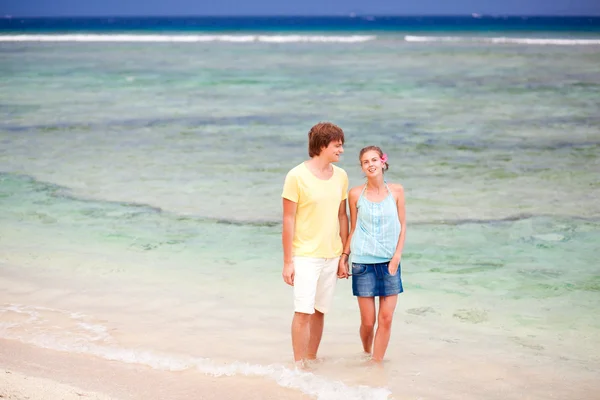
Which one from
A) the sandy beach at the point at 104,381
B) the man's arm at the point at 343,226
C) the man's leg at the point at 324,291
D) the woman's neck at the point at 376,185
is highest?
the woman's neck at the point at 376,185

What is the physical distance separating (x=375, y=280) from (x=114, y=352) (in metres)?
1.61

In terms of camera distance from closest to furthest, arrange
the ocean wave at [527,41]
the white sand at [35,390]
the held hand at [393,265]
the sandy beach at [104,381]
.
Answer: the white sand at [35,390] < the sandy beach at [104,381] < the held hand at [393,265] < the ocean wave at [527,41]

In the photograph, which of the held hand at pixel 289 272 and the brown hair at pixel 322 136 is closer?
the brown hair at pixel 322 136

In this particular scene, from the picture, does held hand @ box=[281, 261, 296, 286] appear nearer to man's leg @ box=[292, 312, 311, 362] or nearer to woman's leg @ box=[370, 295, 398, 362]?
man's leg @ box=[292, 312, 311, 362]

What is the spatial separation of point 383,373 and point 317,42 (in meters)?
42.2

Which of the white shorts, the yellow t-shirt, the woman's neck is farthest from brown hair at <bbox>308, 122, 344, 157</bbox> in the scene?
the white shorts

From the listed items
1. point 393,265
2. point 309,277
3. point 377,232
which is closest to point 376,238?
point 377,232

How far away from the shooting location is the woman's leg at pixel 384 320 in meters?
4.16

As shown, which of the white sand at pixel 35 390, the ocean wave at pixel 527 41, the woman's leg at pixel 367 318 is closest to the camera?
the white sand at pixel 35 390

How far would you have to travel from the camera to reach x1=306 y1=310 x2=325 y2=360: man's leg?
4.33 m

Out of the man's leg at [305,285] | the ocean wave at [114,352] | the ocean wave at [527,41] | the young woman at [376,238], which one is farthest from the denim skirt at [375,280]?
the ocean wave at [527,41]

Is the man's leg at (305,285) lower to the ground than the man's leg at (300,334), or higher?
higher

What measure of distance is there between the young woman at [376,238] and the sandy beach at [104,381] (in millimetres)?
664

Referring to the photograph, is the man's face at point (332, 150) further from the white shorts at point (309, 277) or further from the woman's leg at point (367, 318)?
the woman's leg at point (367, 318)
